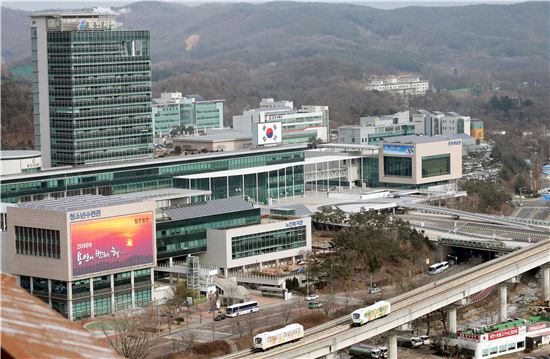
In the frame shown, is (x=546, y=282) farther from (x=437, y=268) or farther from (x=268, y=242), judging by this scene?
(x=268, y=242)

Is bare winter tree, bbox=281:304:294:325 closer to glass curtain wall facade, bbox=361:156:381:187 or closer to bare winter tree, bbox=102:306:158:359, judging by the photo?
bare winter tree, bbox=102:306:158:359

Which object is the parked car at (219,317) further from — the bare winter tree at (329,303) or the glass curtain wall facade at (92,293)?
the bare winter tree at (329,303)

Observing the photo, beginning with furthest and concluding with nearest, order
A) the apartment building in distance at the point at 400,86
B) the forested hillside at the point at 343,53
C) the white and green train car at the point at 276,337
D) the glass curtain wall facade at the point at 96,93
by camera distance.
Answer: the apartment building in distance at the point at 400,86 < the forested hillside at the point at 343,53 < the glass curtain wall facade at the point at 96,93 < the white and green train car at the point at 276,337

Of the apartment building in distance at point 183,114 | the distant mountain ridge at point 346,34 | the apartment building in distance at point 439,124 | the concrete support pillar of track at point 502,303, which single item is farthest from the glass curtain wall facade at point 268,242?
the distant mountain ridge at point 346,34

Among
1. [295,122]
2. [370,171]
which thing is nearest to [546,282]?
[370,171]

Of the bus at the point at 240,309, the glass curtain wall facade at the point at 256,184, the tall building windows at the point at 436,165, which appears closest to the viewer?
the bus at the point at 240,309

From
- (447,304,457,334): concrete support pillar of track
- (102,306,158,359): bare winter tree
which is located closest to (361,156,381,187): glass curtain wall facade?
(447,304,457,334): concrete support pillar of track
